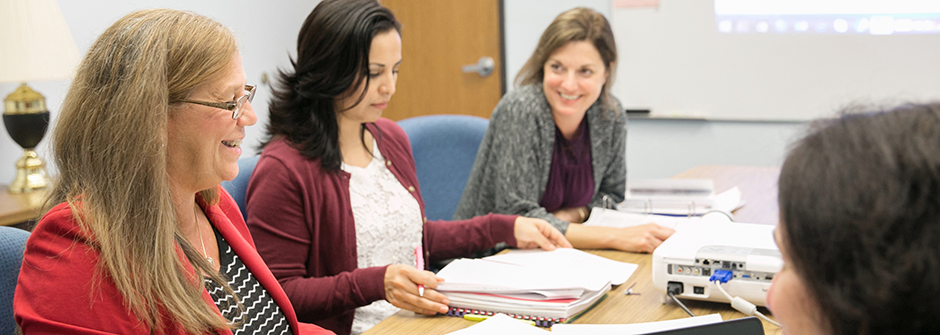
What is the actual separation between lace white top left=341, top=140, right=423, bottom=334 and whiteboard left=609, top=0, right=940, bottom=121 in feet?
6.11

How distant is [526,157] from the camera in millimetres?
1937

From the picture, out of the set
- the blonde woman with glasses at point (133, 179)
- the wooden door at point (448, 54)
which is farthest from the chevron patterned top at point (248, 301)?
the wooden door at point (448, 54)

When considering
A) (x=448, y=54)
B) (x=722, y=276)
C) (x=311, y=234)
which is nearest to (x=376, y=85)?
(x=311, y=234)

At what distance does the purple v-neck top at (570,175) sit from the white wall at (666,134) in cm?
141

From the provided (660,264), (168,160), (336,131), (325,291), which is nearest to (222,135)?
(168,160)

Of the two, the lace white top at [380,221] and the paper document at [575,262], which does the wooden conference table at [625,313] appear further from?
the lace white top at [380,221]

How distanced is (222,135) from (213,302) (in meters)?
0.23

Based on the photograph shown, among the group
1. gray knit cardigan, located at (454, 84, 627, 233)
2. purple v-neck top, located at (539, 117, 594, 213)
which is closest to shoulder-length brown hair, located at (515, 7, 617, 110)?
gray knit cardigan, located at (454, 84, 627, 233)

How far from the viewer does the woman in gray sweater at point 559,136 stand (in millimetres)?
1951

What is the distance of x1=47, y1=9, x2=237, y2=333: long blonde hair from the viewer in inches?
34.1

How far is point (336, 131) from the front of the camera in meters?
1.58

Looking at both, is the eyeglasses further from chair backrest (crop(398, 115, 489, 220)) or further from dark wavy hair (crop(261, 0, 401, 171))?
chair backrest (crop(398, 115, 489, 220))

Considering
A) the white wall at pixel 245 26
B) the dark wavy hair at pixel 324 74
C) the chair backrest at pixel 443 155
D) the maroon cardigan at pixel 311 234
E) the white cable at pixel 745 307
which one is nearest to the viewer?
the white cable at pixel 745 307

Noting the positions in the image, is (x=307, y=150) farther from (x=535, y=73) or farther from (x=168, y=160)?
(x=535, y=73)
